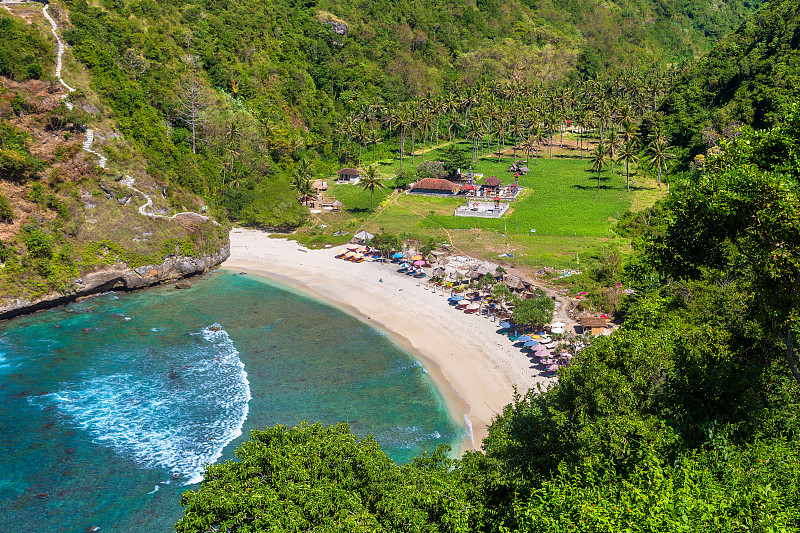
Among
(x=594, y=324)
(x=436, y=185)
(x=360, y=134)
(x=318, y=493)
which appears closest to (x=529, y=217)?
(x=436, y=185)

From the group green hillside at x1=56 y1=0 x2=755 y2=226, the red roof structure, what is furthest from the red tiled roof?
green hillside at x1=56 y1=0 x2=755 y2=226

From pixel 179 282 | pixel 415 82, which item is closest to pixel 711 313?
pixel 179 282

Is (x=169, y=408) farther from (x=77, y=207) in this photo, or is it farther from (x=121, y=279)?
(x=77, y=207)

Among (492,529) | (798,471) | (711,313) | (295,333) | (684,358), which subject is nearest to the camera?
(798,471)

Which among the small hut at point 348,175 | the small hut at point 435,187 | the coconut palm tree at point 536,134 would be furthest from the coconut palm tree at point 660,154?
the small hut at point 348,175

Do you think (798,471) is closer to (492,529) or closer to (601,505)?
(601,505)

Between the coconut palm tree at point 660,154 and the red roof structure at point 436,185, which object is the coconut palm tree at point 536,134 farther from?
the red roof structure at point 436,185
